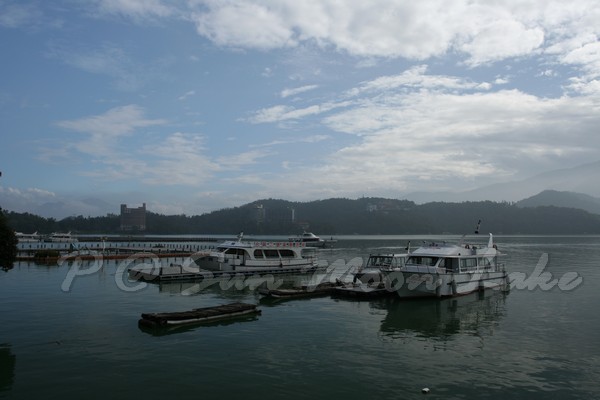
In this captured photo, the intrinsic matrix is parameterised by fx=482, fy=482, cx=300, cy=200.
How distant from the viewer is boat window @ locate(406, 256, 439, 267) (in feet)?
113

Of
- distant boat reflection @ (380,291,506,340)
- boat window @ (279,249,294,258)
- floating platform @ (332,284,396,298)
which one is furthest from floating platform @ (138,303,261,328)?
boat window @ (279,249,294,258)

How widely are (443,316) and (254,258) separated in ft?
77.8

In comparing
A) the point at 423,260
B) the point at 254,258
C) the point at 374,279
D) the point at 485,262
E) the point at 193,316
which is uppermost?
the point at 423,260

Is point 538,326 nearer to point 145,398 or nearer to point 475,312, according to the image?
point 475,312

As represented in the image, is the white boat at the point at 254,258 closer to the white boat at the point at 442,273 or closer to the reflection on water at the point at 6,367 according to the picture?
the white boat at the point at 442,273

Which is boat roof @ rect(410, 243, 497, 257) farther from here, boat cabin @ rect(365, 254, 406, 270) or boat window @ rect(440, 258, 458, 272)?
boat cabin @ rect(365, 254, 406, 270)

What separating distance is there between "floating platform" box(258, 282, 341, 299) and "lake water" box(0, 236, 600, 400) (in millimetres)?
1096

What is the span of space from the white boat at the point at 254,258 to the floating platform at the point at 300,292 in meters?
12.7

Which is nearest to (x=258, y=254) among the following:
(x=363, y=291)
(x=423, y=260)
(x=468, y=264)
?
(x=363, y=291)

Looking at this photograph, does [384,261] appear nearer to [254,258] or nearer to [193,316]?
[254,258]

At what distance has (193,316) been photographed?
24453mm

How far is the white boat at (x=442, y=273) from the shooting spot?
1318 inches

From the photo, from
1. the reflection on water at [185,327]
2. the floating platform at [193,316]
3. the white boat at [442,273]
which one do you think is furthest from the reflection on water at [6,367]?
the white boat at [442,273]

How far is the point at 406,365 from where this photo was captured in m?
18.4
